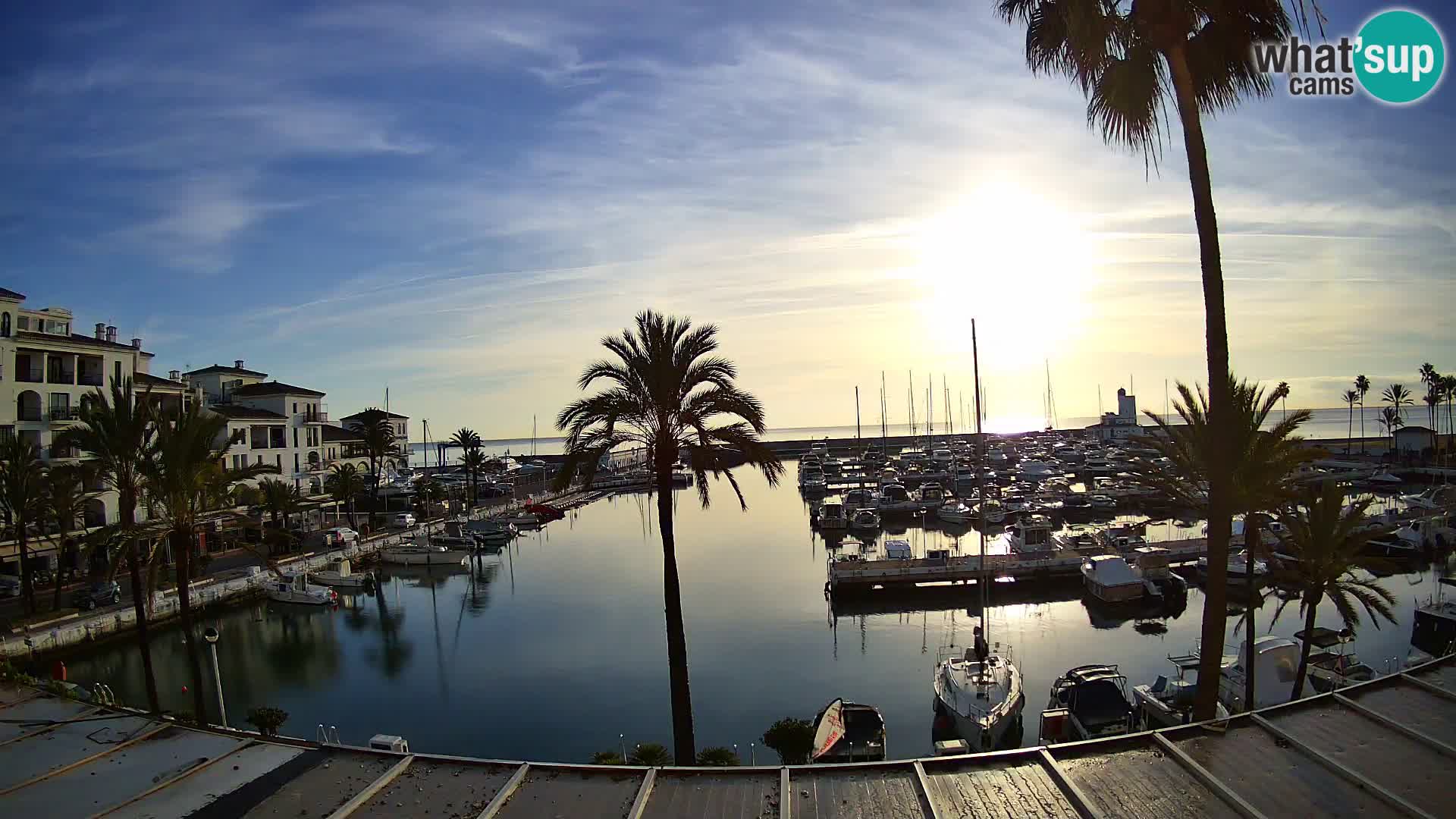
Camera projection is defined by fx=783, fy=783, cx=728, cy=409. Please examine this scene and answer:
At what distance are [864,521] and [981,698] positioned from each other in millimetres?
43138

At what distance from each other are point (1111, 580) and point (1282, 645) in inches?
680

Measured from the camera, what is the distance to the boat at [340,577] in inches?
1838

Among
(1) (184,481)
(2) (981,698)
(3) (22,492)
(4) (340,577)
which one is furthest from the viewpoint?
(4) (340,577)

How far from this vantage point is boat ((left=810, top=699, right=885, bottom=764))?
61.6ft

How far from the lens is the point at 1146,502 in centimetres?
7088

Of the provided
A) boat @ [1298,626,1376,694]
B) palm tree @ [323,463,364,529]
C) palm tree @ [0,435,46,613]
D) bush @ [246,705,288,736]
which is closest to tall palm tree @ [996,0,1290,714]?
boat @ [1298,626,1376,694]

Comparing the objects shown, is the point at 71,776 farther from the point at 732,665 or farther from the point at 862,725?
the point at 732,665

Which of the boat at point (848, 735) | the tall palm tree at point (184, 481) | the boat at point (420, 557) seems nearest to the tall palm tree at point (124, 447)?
the tall palm tree at point (184, 481)

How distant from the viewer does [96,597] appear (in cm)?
3581

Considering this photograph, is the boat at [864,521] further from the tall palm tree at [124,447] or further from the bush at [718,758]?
the tall palm tree at [124,447]

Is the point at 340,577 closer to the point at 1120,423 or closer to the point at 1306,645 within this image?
the point at 1306,645

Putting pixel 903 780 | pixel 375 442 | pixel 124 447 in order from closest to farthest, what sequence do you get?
pixel 903 780 < pixel 124 447 < pixel 375 442

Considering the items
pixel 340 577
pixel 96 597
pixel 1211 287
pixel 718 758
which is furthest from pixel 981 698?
pixel 340 577

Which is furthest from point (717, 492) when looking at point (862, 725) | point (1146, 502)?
point (862, 725)
